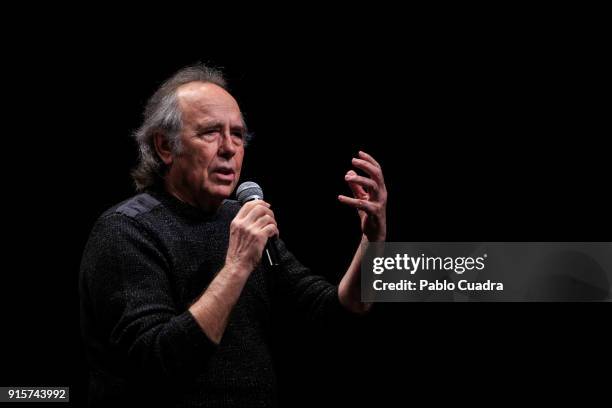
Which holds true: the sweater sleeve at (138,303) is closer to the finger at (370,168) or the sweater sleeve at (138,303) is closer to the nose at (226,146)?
the nose at (226,146)

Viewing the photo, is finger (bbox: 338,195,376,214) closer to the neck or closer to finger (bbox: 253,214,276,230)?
finger (bbox: 253,214,276,230)

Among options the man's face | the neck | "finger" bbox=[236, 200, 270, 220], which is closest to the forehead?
the man's face

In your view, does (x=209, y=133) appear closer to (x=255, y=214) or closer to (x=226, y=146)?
(x=226, y=146)

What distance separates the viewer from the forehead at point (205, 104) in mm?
1734

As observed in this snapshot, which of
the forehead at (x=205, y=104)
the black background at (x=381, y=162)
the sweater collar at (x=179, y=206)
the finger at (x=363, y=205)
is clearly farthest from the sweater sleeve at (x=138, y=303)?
the black background at (x=381, y=162)

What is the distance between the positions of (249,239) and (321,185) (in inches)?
44.2

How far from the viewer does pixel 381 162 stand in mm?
2506

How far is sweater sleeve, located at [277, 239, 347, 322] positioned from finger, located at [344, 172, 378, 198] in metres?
0.35

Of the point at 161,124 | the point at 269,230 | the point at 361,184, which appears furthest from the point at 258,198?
the point at 161,124

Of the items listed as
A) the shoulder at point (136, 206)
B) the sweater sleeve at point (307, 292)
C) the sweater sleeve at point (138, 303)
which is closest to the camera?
the sweater sleeve at point (138, 303)

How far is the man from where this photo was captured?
143cm

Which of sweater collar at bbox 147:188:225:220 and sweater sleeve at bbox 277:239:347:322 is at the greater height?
sweater collar at bbox 147:188:225:220

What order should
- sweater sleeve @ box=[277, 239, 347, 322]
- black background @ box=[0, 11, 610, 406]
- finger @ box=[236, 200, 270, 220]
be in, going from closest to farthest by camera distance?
1. finger @ box=[236, 200, 270, 220]
2. sweater sleeve @ box=[277, 239, 347, 322]
3. black background @ box=[0, 11, 610, 406]

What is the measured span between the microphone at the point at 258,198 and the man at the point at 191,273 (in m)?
0.05
